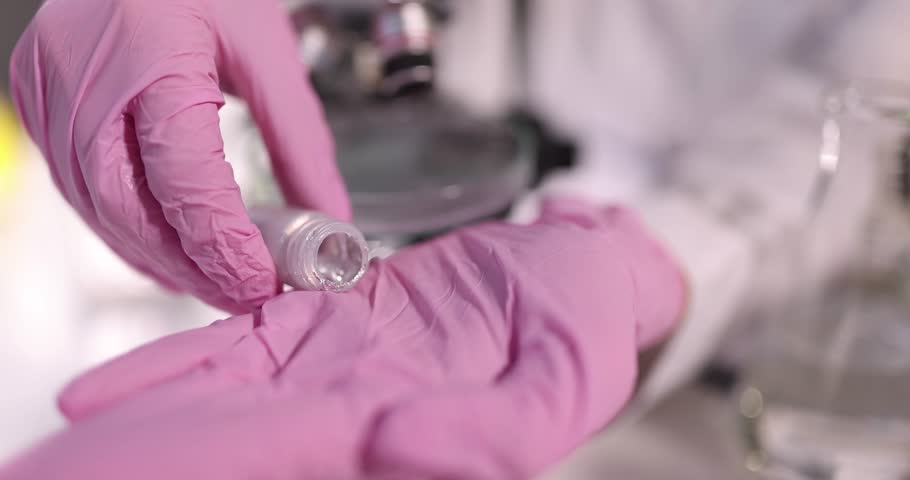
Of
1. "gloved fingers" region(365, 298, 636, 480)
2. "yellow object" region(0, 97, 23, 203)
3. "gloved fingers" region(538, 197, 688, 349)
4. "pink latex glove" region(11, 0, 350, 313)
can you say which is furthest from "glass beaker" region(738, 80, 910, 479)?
"yellow object" region(0, 97, 23, 203)

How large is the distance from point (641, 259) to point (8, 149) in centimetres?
68

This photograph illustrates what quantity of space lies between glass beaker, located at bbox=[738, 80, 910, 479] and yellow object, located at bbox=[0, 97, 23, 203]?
0.73 meters

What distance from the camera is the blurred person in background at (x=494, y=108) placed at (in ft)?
0.98

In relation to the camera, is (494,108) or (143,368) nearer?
(143,368)

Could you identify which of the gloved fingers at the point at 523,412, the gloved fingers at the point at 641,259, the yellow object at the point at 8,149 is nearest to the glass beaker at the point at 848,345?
the gloved fingers at the point at 641,259

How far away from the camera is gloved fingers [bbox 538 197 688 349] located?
14.6 inches

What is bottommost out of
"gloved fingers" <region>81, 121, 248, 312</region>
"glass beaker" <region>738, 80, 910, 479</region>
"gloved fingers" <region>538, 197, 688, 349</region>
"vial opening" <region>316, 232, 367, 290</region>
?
"glass beaker" <region>738, 80, 910, 479</region>

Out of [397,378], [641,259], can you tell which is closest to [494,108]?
[641,259]

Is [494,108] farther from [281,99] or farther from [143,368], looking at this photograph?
[143,368]

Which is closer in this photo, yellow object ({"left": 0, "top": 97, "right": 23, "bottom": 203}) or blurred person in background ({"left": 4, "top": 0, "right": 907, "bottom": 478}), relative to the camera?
blurred person in background ({"left": 4, "top": 0, "right": 907, "bottom": 478})

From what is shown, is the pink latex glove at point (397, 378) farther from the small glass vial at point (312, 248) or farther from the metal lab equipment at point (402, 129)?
the metal lab equipment at point (402, 129)

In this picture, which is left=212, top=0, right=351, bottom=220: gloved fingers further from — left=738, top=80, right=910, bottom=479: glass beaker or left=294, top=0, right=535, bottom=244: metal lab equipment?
left=738, top=80, right=910, bottom=479: glass beaker

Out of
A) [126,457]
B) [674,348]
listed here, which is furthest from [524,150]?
[126,457]

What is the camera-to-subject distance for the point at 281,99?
36 cm
